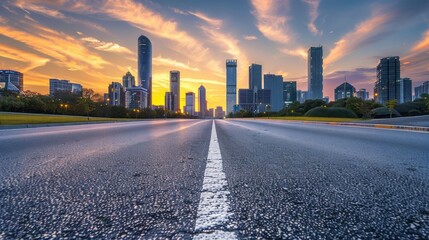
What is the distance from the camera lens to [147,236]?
1.17 meters

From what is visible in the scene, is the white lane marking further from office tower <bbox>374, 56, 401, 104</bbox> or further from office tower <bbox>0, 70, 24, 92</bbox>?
office tower <bbox>0, 70, 24, 92</bbox>

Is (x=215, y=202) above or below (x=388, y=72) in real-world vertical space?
below

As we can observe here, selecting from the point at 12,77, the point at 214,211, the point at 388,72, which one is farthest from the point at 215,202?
the point at 12,77

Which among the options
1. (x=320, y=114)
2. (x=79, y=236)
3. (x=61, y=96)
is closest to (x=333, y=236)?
(x=79, y=236)

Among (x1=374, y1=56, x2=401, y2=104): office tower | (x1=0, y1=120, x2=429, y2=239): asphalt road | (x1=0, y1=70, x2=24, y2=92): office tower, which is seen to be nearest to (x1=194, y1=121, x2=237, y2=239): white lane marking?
(x1=0, y1=120, x2=429, y2=239): asphalt road

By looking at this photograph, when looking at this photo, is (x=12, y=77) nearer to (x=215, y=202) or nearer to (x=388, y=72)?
(x=215, y=202)

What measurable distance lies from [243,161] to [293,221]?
2099mm

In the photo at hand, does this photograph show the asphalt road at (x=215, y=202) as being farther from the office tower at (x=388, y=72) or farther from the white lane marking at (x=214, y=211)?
A: the office tower at (x=388, y=72)

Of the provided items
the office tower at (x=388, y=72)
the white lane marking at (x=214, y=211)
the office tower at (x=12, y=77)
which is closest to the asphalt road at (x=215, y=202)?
the white lane marking at (x=214, y=211)

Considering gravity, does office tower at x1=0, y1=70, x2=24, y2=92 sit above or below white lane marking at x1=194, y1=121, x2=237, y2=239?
above

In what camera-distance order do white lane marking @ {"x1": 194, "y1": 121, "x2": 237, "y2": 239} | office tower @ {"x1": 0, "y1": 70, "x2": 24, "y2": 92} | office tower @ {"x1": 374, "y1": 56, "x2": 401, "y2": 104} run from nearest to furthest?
white lane marking @ {"x1": 194, "y1": 121, "x2": 237, "y2": 239} → office tower @ {"x1": 374, "y1": 56, "x2": 401, "y2": 104} → office tower @ {"x1": 0, "y1": 70, "x2": 24, "y2": 92}

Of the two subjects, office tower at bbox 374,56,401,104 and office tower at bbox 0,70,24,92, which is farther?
office tower at bbox 0,70,24,92

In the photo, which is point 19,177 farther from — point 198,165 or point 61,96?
point 61,96

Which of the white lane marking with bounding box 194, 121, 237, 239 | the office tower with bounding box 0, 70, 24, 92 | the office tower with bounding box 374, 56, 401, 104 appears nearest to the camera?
the white lane marking with bounding box 194, 121, 237, 239
